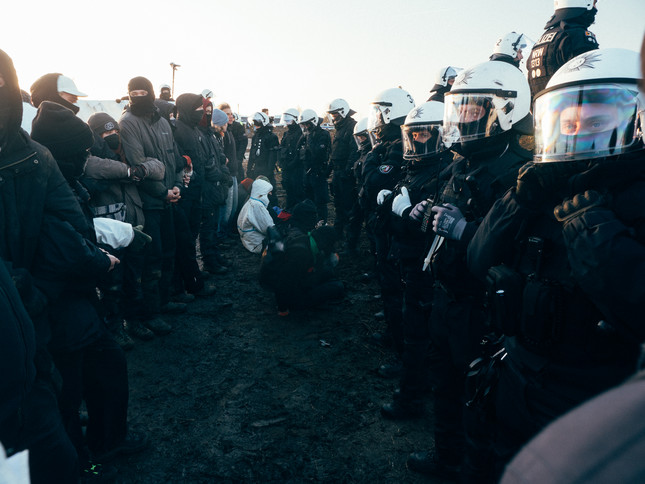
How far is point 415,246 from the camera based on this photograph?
143 inches

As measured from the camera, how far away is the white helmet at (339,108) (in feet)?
30.4

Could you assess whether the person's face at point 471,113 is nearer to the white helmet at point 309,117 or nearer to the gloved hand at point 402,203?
the gloved hand at point 402,203

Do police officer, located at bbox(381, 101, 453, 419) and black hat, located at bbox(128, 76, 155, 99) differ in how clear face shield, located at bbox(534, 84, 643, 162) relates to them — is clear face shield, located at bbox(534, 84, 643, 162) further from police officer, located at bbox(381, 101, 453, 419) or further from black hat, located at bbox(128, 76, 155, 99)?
black hat, located at bbox(128, 76, 155, 99)

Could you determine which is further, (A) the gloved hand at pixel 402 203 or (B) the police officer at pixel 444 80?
(B) the police officer at pixel 444 80

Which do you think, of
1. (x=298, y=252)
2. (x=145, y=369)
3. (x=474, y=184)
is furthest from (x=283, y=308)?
(x=474, y=184)

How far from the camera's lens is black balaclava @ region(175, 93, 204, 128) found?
19.2 feet

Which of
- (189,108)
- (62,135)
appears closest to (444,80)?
(189,108)

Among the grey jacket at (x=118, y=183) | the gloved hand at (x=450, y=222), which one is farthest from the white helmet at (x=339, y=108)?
the gloved hand at (x=450, y=222)

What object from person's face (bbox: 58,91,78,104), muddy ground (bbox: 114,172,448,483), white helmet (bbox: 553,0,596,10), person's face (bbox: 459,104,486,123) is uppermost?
white helmet (bbox: 553,0,596,10)

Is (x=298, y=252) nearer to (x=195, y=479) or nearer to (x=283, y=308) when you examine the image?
(x=283, y=308)

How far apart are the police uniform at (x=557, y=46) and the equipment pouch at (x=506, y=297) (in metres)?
3.36

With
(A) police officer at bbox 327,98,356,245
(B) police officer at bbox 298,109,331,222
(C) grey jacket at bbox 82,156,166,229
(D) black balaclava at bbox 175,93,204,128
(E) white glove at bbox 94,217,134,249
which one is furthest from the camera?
(B) police officer at bbox 298,109,331,222

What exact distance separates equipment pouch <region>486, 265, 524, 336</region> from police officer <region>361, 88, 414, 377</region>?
78.7 inches

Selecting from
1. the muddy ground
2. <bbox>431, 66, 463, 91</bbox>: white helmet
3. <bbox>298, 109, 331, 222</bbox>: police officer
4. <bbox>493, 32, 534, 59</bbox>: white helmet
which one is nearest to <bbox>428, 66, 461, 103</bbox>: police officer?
<bbox>431, 66, 463, 91</bbox>: white helmet
